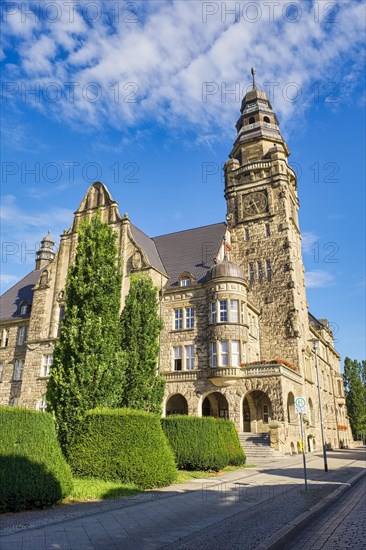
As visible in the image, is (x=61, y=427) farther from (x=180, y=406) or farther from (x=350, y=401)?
(x=350, y=401)

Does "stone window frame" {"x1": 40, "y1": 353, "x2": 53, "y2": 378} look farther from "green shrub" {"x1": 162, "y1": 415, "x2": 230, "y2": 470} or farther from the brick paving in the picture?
the brick paving

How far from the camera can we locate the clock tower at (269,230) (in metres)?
36.0

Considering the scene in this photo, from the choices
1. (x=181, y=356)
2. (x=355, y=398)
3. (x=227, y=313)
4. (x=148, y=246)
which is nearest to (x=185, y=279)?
(x=227, y=313)

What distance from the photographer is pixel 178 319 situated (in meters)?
35.2

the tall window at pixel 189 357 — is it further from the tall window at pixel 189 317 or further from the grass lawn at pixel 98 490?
the grass lawn at pixel 98 490

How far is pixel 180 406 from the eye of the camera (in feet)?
115

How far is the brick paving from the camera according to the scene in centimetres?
773

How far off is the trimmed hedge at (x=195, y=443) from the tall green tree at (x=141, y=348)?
21.1 ft

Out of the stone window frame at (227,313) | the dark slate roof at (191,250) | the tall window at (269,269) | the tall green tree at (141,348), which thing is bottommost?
the tall green tree at (141,348)

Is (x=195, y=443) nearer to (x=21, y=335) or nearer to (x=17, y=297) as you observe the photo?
(x=21, y=335)

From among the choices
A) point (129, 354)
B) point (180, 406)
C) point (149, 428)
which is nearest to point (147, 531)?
point (149, 428)

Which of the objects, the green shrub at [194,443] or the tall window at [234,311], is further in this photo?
the tall window at [234,311]

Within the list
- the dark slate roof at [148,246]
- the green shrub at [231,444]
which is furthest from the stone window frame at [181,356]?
the green shrub at [231,444]

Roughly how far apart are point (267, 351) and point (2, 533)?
2975 centimetres
